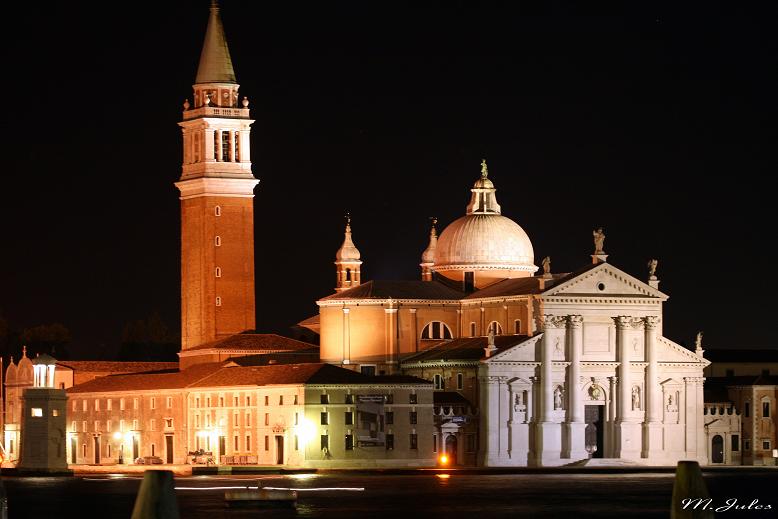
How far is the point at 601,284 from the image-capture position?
109438 millimetres

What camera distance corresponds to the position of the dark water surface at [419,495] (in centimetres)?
6400

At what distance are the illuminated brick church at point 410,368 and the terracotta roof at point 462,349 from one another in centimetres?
16

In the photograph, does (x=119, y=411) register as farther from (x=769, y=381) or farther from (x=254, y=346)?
(x=769, y=381)

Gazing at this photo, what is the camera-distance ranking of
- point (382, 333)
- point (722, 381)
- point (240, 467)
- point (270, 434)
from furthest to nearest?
point (722, 381)
point (382, 333)
point (270, 434)
point (240, 467)

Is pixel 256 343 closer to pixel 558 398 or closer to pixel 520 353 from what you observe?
pixel 520 353

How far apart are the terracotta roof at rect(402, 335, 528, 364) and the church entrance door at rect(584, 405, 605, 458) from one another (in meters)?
4.98

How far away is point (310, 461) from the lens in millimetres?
104000

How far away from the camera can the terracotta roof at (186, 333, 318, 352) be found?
121125 millimetres

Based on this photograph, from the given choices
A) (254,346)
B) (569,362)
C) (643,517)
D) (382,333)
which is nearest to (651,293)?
(569,362)

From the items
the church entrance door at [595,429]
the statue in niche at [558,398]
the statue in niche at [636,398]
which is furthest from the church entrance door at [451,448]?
the statue in niche at [636,398]

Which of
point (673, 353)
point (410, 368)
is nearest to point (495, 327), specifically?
point (410, 368)

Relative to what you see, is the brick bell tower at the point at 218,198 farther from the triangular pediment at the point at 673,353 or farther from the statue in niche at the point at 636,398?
the triangular pediment at the point at 673,353

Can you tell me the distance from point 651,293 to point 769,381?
11532mm

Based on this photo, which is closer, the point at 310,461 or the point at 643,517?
the point at 643,517
